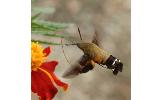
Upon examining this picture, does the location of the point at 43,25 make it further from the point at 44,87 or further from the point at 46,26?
the point at 44,87

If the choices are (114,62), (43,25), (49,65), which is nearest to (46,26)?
(43,25)

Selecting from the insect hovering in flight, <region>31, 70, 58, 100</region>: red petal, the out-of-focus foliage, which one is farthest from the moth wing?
<region>31, 70, 58, 100</region>: red petal

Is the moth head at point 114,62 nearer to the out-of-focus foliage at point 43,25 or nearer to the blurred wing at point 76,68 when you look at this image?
the blurred wing at point 76,68

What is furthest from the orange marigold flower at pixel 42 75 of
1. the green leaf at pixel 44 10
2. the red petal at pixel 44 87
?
the green leaf at pixel 44 10

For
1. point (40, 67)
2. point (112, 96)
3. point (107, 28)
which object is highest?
point (107, 28)
